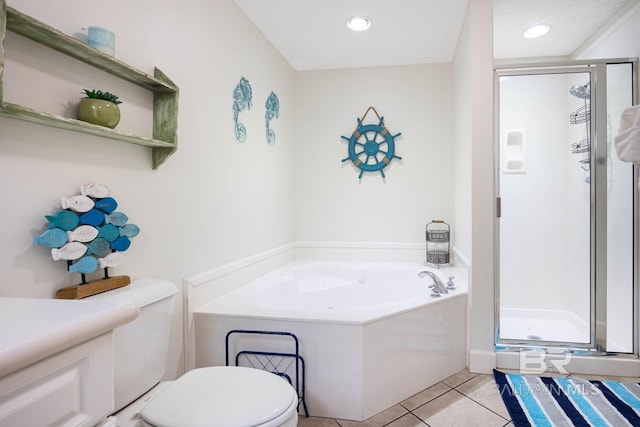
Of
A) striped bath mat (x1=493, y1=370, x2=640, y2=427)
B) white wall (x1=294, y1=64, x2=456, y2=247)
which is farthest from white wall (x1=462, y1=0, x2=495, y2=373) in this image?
white wall (x1=294, y1=64, x2=456, y2=247)

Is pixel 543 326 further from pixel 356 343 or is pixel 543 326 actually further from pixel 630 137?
pixel 356 343

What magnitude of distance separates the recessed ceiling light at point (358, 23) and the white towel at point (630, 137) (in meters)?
1.63

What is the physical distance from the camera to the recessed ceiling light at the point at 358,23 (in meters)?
2.44

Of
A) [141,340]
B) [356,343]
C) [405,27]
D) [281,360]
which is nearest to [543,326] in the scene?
[356,343]

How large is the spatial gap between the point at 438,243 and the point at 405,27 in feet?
5.76

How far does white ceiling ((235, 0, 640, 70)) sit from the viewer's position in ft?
7.48

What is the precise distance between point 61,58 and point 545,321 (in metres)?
3.55

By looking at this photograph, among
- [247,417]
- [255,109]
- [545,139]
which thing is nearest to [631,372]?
[545,139]

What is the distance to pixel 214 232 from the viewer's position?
6.55 feet

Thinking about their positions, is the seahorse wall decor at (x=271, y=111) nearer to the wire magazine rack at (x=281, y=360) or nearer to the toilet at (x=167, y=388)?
the wire magazine rack at (x=281, y=360)

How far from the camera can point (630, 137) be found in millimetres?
1728

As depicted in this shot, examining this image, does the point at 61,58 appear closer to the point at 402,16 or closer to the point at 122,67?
the point at 122,67

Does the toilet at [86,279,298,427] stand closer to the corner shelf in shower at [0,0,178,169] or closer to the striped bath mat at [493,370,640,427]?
the corner shelf in shower at [0,0,178,169]

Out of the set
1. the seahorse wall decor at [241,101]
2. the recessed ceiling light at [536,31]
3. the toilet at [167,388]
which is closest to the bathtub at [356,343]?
the toilet at [167,388]
